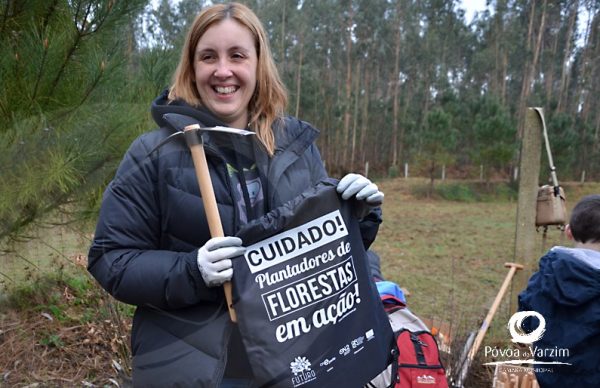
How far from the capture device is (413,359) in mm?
2289

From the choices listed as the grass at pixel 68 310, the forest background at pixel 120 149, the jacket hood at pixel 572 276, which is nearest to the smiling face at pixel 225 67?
the forest background at pixel 120 149

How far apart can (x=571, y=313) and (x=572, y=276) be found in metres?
0.18

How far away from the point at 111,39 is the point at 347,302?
2.31 m

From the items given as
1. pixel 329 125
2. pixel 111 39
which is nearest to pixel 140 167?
pixel 111 39

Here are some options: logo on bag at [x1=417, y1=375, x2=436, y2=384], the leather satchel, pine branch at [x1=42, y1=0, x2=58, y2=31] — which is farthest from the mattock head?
the leather satchel

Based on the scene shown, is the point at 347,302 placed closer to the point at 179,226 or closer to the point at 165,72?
the point at 179,226

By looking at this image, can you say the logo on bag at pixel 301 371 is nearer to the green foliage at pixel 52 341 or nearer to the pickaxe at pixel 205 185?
the pickaxe at pixel 205 185

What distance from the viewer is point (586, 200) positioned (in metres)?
2.54

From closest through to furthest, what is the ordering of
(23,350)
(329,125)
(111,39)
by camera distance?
(111,39) → (23,350) → (329,125)

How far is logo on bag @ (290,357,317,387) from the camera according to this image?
1.32 metres

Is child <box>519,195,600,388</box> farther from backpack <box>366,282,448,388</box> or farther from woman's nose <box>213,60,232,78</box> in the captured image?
woman's nose <box>213,60,232,78</box>

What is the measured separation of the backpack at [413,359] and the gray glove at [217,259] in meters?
1.09

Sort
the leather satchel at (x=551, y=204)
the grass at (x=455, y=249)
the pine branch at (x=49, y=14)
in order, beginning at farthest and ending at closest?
the grass at (x=455, y=249)
the leather satchel at (x=551, y=204)
the pine branch at (x=49, y=14)

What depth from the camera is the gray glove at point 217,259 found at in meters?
1.26
